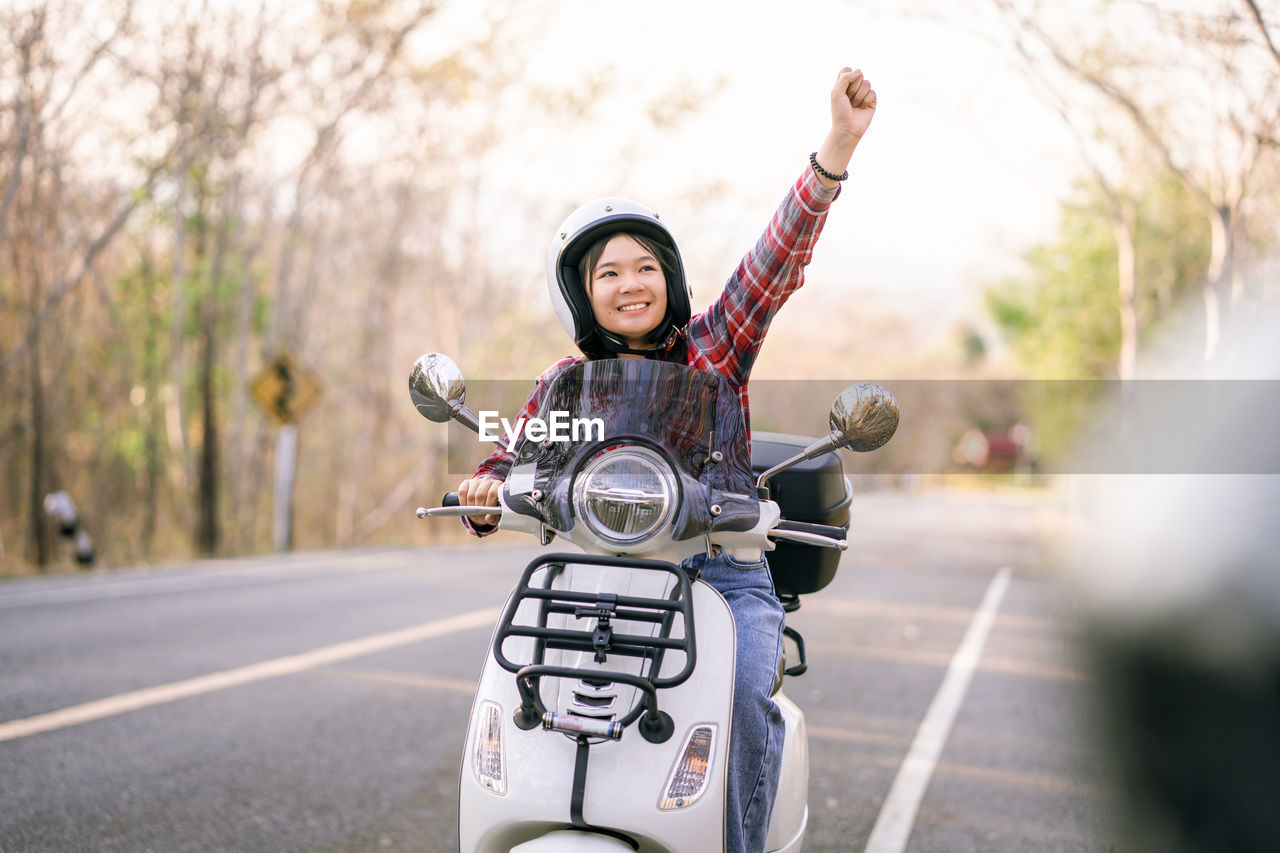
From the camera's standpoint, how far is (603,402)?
247 centimetres

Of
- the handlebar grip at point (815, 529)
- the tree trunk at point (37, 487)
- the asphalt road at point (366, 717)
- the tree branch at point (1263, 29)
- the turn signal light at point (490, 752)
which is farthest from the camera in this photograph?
the tree trunk at point (37, 487)

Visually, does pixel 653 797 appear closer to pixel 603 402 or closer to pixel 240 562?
pixel 603 402

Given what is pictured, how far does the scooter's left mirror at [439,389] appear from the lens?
258cm

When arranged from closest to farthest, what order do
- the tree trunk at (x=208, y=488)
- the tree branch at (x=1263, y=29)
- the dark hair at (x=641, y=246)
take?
the dark hair at (x=641, y=246) → the tree branch at (x=1263, y=29) → the tree trunk at (x=208, y=488)

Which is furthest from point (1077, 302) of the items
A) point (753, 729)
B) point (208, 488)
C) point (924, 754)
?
point (753, 729)

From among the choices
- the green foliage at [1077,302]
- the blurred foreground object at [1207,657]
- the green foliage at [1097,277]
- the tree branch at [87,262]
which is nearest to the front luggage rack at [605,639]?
the blurred foreground object at [1207,657]

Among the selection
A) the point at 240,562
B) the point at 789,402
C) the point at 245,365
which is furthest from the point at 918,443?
the point at 240,562

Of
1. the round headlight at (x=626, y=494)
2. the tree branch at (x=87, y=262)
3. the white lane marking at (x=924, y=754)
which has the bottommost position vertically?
the white lane marking at (x=924, y=754)

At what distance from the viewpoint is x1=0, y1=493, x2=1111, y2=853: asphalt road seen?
13.7 ft

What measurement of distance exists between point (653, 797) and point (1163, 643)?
2.18 meters

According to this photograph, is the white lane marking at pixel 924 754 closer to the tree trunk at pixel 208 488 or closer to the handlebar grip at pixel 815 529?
the handlebar grip at pixel 815 529

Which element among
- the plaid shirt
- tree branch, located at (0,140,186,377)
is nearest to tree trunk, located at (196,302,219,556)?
tree branch, located at (0,140,186,377)

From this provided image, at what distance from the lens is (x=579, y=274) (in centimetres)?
278

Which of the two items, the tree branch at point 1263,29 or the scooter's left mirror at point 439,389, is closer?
the scooter's left mirror at point 439,389
